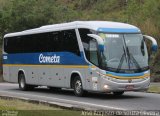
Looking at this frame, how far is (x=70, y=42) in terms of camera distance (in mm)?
23391

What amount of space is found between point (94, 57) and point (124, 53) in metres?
1.30

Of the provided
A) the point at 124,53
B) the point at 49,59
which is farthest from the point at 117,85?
the point at 49,59

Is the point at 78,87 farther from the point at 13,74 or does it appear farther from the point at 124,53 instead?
the point at 13,74

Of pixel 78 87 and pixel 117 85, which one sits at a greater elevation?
pixel 117 85

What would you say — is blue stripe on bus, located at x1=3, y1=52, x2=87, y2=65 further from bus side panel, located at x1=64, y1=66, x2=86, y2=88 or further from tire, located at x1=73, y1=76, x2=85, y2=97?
tire, located at x1=73, y1=76, x2=85, y2=97

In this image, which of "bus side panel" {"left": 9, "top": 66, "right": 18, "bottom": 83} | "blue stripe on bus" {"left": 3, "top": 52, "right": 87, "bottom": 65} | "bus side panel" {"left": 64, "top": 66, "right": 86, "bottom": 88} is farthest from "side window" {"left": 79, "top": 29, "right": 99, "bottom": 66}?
"bus side panel" {"left": 9, "top": 66, "right": 18, "bottom": 83}

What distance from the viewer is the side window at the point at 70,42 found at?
2289 centimetres

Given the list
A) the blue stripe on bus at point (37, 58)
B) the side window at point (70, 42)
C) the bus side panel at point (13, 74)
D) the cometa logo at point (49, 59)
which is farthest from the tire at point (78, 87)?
the bus side panel at point (13, 74)

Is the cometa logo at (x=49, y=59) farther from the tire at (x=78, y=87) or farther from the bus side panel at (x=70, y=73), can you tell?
the tire at (x=78, y=87)

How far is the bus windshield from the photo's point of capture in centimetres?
2092

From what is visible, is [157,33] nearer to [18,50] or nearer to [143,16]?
[143,16]

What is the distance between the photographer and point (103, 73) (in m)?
20.8

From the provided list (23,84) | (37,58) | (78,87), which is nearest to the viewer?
(78,87)

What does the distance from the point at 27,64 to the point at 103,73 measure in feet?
28.5
